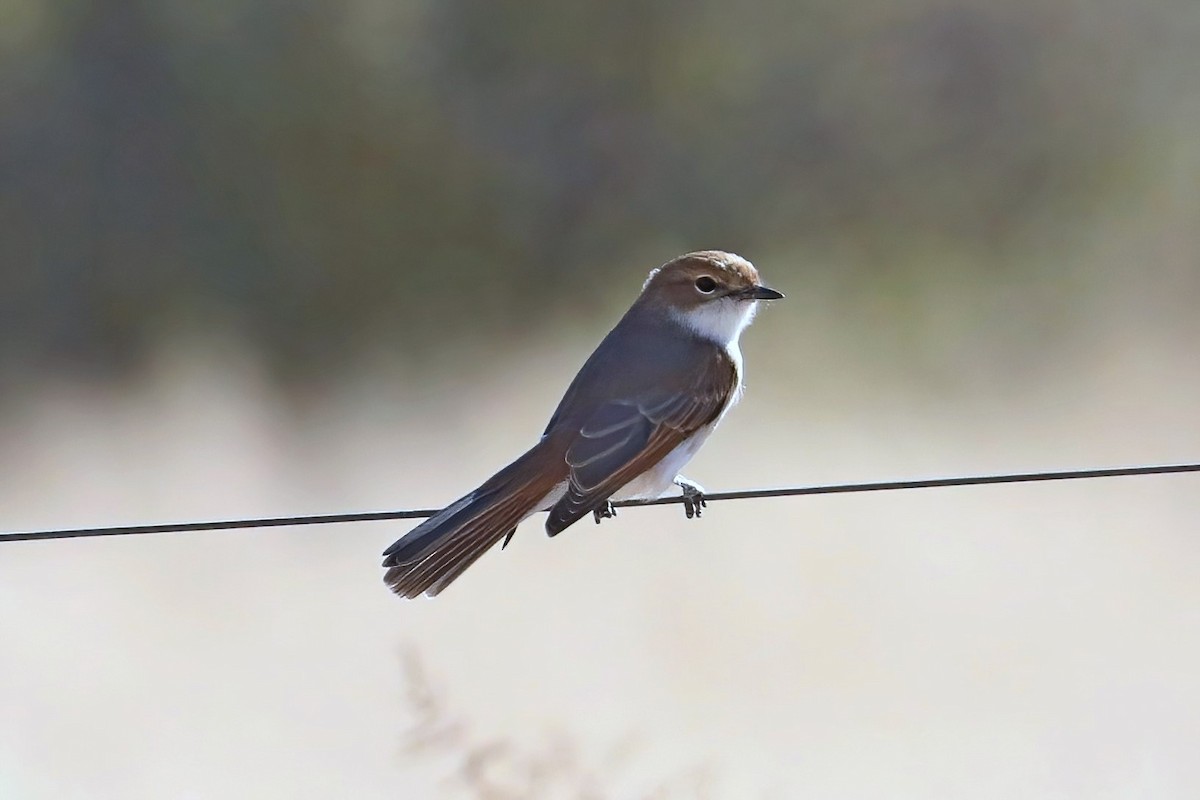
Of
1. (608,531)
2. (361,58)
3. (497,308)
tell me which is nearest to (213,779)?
(608,531)

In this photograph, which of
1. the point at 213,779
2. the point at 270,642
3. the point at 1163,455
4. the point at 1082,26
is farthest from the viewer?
the point at 1082,26

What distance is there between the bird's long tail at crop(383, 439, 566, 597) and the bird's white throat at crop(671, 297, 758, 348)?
2.57 ft

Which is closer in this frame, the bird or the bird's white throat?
the bird

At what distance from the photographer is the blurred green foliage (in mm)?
9477

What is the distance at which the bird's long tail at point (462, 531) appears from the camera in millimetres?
4312

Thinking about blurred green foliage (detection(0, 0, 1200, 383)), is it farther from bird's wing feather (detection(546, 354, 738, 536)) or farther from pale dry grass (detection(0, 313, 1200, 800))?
Result: bird's wing feather (detection(546, 354, 738, 536))

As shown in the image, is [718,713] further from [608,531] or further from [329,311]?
[329,311]

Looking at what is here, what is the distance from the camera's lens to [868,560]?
292 inches

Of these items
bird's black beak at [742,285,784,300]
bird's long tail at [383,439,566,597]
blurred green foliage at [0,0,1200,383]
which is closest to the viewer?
bird's long tail at [383,439,566,597]

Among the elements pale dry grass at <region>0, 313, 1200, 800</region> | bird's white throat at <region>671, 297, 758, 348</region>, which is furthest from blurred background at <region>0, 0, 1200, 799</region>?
bird's white throat at <region>671, 297, 758, 348</region>

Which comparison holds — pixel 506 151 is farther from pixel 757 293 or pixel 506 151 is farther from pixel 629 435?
pixel 629 435

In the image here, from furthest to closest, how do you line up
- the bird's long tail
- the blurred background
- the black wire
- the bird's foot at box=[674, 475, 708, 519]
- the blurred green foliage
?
1. the blurred green foliage
2. the blurred background
3. the bird's foot at box=[674, 475, 708, 519]
4. the bird's long tail
5. the black wire

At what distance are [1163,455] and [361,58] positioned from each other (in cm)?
541

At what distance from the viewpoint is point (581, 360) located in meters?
8.79
